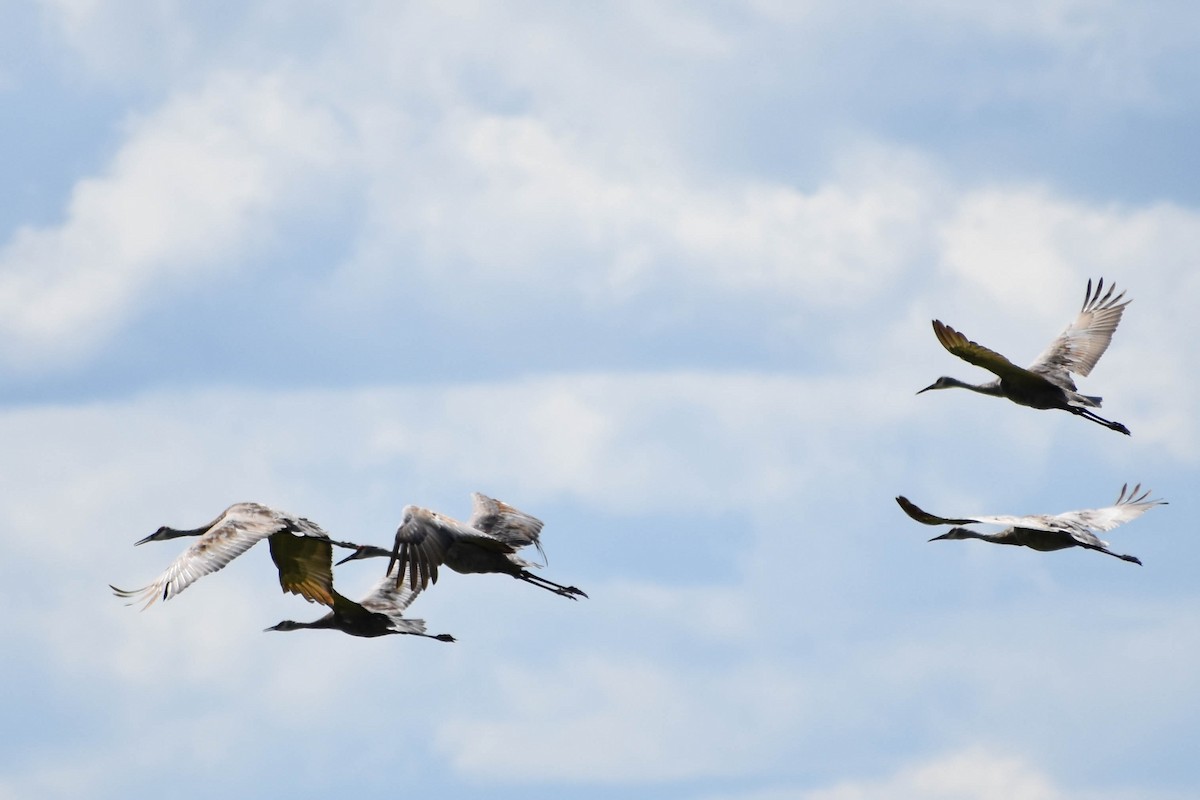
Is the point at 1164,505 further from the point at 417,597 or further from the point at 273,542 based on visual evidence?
the point at 273,542

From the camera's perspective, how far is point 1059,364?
27.8m

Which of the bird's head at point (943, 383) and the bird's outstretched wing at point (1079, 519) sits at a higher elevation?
the bird's head at point (943, 383)

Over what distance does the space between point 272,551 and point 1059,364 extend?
1219 centimetres

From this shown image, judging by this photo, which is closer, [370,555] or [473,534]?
[473,534]

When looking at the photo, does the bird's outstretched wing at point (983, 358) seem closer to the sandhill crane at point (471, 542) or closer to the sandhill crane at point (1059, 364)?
the sandhill crane at point (1059, 364)

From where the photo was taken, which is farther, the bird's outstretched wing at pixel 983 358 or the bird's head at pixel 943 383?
the bird's head at pixel 943 383

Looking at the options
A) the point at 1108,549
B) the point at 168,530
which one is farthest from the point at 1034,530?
the point at 168,530

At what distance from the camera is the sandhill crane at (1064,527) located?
2430cm

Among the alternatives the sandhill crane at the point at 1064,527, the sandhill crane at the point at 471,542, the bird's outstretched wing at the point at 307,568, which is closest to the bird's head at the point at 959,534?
the sandhill crane at the point at 1064,527

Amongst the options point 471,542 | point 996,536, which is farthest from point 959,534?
point 471,542

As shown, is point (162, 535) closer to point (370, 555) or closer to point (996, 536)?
point (370, 555)

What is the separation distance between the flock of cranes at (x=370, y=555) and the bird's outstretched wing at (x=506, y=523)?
0.05 feet

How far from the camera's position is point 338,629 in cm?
2703

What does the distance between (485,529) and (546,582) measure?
1.69 meters
